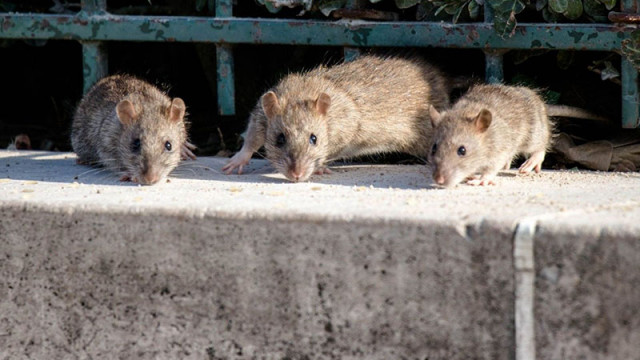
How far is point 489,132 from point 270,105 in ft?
3.76

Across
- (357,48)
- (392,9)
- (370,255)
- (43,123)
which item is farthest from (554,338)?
(43,123)

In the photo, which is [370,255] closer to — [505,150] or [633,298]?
[633,298]

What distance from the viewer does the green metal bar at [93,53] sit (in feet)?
16.4

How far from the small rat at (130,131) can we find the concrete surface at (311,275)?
816mm

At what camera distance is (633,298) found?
2.69m

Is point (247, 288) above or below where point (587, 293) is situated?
below

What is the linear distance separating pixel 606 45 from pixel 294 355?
92.5 inches

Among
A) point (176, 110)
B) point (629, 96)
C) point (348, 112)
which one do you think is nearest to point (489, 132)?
point (629, 96)

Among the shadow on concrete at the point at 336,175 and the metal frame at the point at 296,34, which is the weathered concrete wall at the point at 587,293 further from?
the metal frame at the point at 296,34

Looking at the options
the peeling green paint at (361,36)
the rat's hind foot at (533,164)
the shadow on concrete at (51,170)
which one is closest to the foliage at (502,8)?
the peeling green paint at (361,36)

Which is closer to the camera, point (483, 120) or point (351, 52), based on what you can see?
point (483, 120)

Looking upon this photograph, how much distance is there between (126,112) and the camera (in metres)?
4.71

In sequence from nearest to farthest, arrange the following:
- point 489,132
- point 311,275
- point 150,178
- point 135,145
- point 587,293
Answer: point 587,293 → point 311,275 → point 150,178 → point 489,132 → point 135,145

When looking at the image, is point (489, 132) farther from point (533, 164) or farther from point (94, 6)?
point (94, 6)
